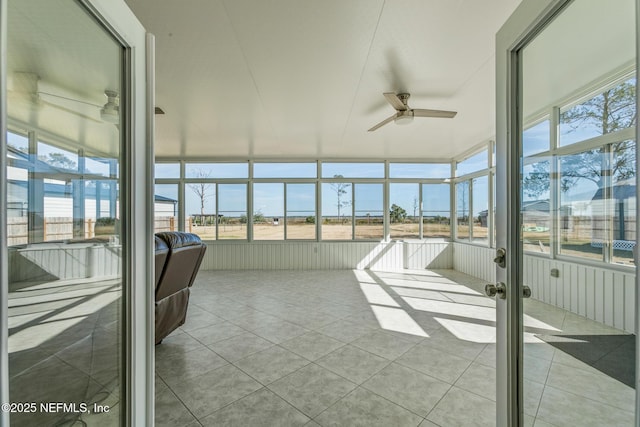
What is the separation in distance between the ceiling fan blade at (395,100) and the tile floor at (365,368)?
7.96ft

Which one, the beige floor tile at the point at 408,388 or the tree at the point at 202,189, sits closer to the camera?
the beige floor tile at the point at 408,388

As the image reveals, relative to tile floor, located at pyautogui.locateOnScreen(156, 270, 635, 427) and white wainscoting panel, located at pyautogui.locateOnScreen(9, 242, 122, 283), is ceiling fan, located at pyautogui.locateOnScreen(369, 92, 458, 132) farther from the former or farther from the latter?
white wainscoting panel, located at pyautogui.locateOnScreen(9, 242, 122, 283)

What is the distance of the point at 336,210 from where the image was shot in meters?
6.84

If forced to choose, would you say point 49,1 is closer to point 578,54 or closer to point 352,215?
point 578,54

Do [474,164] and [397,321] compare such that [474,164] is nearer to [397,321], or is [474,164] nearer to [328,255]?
[328,255]

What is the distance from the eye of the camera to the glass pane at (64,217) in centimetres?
71

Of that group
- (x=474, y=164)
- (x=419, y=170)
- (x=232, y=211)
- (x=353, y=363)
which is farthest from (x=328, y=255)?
(x=353, y=363)

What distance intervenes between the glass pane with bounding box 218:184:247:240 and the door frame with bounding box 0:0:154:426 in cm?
565

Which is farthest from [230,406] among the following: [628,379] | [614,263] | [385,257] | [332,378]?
[385,257]

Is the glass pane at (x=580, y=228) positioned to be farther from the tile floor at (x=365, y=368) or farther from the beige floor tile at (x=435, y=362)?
the beige floor tile at (x=435, y=362)

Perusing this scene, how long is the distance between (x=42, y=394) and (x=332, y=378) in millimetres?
1779

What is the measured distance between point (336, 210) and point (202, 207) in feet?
11.0

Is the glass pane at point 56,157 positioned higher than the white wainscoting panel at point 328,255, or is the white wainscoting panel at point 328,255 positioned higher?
the glass pane at point 56,157

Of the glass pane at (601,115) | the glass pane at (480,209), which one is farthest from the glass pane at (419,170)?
the glass pane at (601,115)
